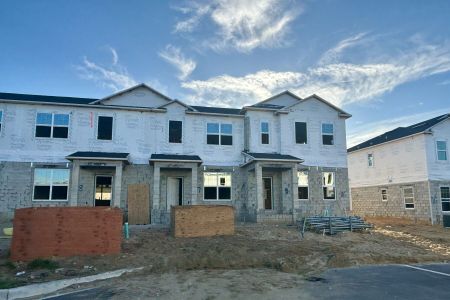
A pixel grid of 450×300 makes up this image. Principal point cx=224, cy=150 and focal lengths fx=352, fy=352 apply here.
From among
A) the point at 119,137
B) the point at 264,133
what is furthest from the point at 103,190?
the point at 264,133

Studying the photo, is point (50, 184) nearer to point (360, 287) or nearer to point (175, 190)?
point (175, 190)

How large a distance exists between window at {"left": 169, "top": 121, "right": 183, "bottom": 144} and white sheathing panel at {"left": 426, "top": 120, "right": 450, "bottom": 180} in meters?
17.0

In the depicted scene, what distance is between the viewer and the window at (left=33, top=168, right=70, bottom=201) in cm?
1873

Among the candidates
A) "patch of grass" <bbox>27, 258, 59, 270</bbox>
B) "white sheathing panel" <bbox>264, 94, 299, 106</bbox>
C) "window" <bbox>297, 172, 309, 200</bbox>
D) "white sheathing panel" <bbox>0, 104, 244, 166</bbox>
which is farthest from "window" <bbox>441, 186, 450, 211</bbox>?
"patch of grass" <bbox>27, 258, 59, 270</bbox>

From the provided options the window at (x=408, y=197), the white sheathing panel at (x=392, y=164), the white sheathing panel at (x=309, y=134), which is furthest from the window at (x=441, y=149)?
the white sheathing panel at (x=309, y=134)

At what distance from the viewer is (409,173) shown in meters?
25.6

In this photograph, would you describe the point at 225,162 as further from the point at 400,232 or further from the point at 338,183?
the point at 400,232

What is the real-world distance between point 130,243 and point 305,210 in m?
12.0

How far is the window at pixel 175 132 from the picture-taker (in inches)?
822

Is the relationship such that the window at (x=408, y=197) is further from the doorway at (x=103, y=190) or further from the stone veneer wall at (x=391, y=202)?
the doorway at (x=103, y=190)

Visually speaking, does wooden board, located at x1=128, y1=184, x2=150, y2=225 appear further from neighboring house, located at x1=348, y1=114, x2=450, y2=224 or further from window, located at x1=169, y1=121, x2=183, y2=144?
neighboring house, located at x1=348, y1=114, x2=450, y2=224

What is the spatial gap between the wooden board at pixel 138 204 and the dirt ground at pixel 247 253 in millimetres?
2549

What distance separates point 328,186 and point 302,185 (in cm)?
181

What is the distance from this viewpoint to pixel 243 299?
7.54 meters
